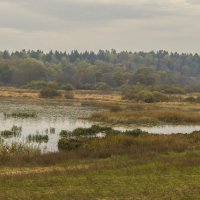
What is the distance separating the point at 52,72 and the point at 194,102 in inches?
3330

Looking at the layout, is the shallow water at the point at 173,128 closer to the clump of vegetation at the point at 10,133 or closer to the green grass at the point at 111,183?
the clump of vegetation at the point at 10,133

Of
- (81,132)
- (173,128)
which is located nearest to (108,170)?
(81,132)

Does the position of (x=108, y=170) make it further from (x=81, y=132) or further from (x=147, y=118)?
(x=147, y=118)

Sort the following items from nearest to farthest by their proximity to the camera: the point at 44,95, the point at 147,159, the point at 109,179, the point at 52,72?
the point at 109,179
the point at 147,159
the point at 44,95
the point at 52,72

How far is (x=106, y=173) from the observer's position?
61.1ft

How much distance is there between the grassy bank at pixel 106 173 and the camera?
1539 cm

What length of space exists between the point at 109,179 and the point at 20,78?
132567 millimetres

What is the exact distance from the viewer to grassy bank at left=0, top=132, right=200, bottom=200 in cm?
1539

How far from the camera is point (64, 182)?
16797mm

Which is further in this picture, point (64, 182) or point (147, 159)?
point (147, 159)

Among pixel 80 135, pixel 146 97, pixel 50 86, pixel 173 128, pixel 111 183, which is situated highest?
pixel 50 86

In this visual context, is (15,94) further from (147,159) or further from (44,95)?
(147,159)

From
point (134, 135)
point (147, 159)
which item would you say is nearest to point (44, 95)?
point (134, 135)

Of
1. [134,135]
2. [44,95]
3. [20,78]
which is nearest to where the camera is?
[134,135]
